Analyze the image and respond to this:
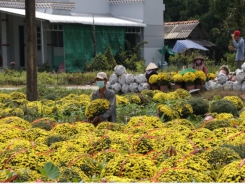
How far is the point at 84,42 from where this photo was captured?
1048 inches

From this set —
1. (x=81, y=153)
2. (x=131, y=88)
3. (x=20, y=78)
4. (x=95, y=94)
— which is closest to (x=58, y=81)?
(x=20, y=78)

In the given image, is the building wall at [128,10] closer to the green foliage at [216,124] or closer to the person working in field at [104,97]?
the person working in field at [104,97]

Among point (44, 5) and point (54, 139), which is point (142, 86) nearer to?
point (54, 139)

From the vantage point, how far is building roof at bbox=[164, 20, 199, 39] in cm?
3141

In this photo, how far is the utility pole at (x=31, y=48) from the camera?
37.5ft

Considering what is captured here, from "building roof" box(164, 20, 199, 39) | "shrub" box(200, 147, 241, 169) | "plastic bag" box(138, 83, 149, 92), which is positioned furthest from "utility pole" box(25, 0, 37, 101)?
"building roof" box(164, 20, 199, 39)

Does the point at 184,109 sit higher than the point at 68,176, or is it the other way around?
the point at 68,176

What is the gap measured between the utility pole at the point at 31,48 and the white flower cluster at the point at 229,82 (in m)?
4.95

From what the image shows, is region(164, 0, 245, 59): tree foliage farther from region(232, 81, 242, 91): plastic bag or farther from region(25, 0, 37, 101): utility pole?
region(25, 0, 37, 101): utility pole

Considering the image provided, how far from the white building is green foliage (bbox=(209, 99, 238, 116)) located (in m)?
15.1

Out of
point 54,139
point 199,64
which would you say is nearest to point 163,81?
point 199,64

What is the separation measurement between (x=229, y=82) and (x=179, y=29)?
62.0 ft

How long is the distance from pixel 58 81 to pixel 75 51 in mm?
6419

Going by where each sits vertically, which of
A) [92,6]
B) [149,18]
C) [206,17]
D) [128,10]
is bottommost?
[149,18]
